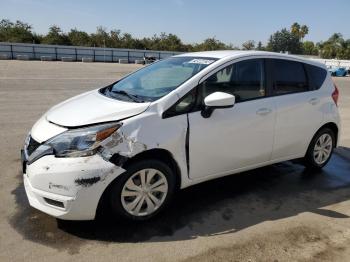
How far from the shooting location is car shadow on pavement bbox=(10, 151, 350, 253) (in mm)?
3592

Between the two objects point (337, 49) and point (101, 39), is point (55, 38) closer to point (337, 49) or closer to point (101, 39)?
point (101, 39)

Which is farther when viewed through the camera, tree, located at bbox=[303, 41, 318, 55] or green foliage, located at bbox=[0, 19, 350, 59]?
tree, located at bbox=[303, 41, 318, 55]

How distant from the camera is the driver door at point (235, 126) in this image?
13.1ft

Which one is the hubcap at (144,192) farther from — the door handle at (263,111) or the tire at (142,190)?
the door handle at (263,111)

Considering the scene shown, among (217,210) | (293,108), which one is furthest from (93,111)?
(293,108)

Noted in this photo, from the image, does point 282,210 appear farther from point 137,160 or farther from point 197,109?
point 137,160

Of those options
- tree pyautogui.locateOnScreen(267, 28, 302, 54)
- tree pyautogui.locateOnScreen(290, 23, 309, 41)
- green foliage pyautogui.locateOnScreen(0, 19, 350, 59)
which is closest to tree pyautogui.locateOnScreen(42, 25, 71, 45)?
green foliage pyautogui.locateOnScreen(0, 19, 350, 59)

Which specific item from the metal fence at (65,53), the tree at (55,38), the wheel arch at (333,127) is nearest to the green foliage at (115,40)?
the tree at (55,38)

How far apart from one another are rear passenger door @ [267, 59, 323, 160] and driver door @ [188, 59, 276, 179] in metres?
0.17

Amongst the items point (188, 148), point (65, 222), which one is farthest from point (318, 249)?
point (65, 222)

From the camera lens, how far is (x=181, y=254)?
10.9 feet

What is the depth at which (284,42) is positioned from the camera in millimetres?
101250

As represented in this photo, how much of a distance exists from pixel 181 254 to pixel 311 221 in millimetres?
1597

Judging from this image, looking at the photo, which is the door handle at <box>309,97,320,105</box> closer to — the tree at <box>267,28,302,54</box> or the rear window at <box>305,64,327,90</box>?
the rear window at <box>305,64,327,90</box>
